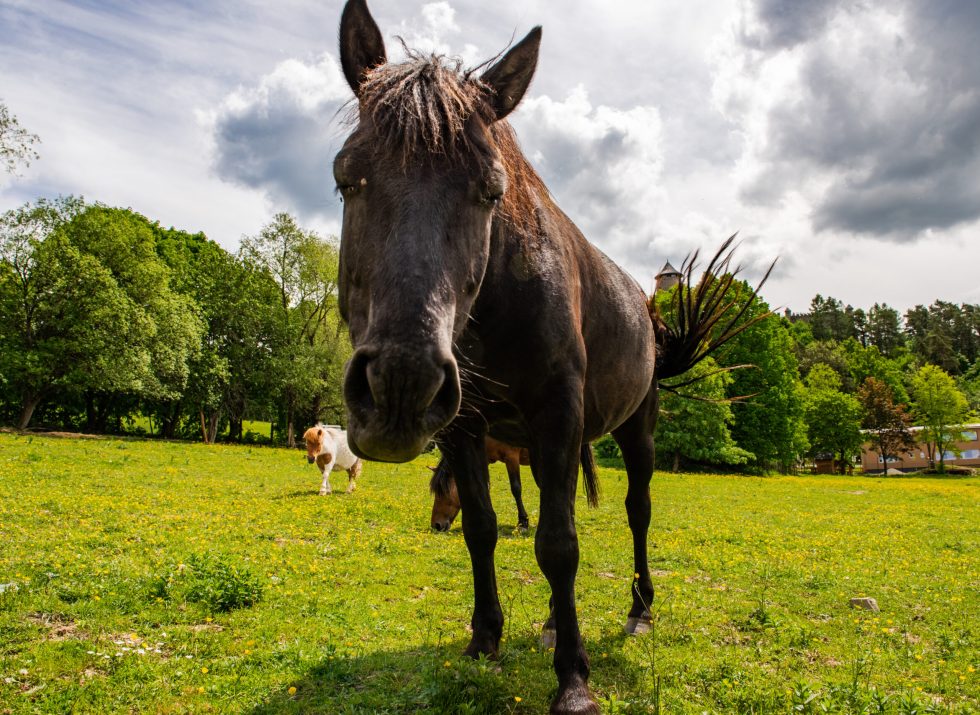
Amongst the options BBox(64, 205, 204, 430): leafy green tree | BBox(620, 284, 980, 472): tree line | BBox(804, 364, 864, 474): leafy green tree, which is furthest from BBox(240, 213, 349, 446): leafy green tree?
BBox(804, 364, 864, 474): leafy green tree

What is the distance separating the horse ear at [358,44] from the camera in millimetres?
2930

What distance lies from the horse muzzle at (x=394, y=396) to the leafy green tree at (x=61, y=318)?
30811mm

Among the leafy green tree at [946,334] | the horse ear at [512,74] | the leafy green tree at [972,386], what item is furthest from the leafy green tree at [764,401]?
the leafy green tree at [946,334]

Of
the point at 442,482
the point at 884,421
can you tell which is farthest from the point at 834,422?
the point at 442,482

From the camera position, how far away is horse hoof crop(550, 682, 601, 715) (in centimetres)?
298

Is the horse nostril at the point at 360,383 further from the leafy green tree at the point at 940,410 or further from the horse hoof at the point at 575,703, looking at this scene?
the leafy green tree at the point at 940,410

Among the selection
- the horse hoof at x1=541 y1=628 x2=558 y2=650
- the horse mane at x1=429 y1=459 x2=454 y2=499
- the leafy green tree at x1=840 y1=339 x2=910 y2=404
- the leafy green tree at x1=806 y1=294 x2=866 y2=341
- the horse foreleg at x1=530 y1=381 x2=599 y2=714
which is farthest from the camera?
the leafy green tree at x1=806 y1=294 x2=866 y2=341

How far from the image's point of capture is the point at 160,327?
A: 3081 centimetres

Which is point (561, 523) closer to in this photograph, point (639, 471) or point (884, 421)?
point (639, 471)

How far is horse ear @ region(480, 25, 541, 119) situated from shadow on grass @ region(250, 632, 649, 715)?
3.10m

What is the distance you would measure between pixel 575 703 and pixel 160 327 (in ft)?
109

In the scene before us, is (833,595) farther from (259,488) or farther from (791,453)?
(791,453)

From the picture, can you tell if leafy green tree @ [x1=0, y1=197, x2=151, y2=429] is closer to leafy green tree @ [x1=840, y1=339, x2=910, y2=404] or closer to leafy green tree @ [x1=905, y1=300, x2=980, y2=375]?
leafy green tree @ [x1=840, y1=339, x2=910, y2=404]

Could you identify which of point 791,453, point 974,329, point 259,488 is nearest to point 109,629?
point 259,488
